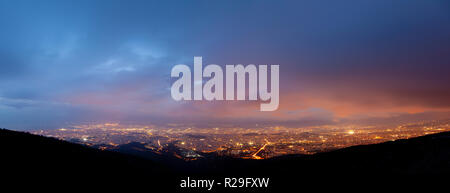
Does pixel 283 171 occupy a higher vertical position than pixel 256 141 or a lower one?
higher

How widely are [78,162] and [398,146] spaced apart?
116 feet

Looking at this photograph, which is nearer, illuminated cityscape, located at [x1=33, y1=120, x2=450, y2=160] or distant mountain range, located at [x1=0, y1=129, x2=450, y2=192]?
distant mountain range, located at [x1=0, y1=129, x2=450, y2=192]

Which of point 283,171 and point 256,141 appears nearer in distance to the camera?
point 283,171

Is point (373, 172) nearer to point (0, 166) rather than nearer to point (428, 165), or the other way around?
point (428, 165)

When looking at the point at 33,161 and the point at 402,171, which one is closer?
the point at 33,161

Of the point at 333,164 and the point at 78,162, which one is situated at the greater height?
the point at 78,162

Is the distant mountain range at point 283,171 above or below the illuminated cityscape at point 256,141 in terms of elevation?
above

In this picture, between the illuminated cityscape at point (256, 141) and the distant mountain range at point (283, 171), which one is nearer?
the distant mountain range at point (283, 171)

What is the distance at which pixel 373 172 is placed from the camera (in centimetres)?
1852

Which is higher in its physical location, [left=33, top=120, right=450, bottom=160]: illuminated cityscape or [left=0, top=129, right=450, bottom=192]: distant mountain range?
[left=0, top=129, right=450, bottom=192]: distant mountain range
